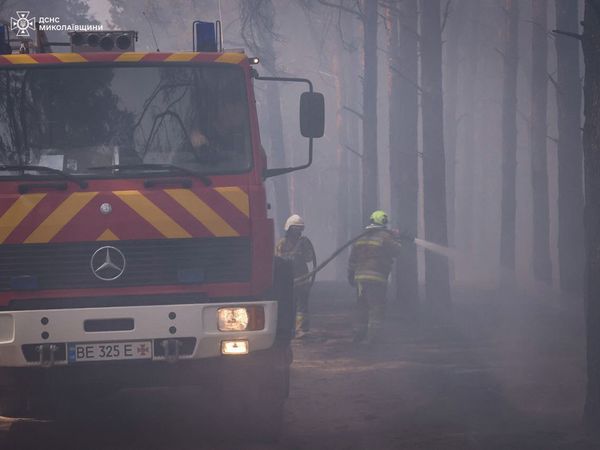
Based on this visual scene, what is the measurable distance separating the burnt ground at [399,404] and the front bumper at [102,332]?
1.07 meters

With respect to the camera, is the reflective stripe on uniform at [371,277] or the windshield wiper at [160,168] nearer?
the windshield wiper at [160,168]

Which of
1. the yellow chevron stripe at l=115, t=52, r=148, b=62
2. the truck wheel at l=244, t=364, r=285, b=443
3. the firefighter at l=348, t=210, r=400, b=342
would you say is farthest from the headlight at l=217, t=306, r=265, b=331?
the firefighter at l=348, t=210, r=400, b=342

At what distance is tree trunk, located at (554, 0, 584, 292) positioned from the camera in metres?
25.7

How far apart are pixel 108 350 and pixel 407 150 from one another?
15.6 metres

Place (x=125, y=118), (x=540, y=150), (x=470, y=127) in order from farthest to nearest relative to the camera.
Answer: (x=470, y=127)
(x=540, y=150)
(x=125, y=118)

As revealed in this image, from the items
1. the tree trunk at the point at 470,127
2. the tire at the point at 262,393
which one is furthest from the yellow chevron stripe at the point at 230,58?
the tree trunk at the point at 470,127

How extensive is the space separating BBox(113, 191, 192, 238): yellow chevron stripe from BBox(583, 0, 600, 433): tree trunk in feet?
12.2

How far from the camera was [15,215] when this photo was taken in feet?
28.6

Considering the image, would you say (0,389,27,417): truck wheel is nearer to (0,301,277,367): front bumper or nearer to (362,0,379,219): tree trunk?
(0,301,277,367): front bumper

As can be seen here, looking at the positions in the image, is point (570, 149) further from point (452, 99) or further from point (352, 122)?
point (352, 122)

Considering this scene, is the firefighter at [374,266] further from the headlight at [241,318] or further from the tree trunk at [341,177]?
the tree trunk at [341,177]

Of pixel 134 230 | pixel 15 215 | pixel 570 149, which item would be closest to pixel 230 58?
pixel 134 230

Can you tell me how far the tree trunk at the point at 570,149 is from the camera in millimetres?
25703

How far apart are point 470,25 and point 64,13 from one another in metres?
23.7
